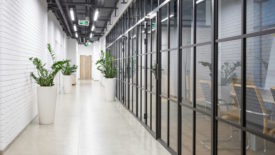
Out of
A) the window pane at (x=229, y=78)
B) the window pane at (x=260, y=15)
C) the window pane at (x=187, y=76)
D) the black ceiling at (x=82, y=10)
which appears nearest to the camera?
the window pane at (x=260, y=15)

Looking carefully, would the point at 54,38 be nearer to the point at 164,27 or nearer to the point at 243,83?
the point at 164,27

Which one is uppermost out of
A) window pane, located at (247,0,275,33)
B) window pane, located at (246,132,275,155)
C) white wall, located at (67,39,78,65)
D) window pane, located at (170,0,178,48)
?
white wall, located at (67,39,78,65)

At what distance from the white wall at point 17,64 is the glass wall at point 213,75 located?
94.9 inches

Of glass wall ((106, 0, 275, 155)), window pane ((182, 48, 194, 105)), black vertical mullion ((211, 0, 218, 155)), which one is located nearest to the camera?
glass wall ((106, 0, 275, 155))

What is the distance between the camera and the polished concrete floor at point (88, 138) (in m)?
4.05

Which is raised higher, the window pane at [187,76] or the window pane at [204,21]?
the window pane at [204,21]

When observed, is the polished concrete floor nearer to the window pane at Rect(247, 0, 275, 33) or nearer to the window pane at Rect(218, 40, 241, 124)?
the window pane at Rect(218, 40, 241, 124)

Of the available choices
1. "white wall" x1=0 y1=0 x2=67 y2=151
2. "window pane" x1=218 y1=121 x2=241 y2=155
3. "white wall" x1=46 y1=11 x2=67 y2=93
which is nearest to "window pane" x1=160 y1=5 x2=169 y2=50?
"window pane" x1=218 y1=121 x2=241 y2=155

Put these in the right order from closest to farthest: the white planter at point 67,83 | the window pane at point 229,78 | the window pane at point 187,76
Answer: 1. the window pane at point 229,78
2. the window pane at point 187,76
3. the white planter at point 67,83

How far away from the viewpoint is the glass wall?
73.2 inches

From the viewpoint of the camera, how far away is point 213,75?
8.24ft

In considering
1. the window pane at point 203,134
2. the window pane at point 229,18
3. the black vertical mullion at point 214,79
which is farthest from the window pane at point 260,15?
the window pane at point 203,134

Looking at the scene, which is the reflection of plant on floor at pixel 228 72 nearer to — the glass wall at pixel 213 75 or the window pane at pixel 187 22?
the glass wall at pixel 213 75

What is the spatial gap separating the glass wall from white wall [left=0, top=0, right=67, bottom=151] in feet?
7.91
